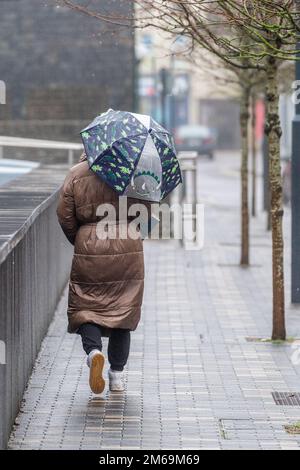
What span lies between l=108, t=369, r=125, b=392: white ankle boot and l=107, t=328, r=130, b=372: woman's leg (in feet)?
0.09

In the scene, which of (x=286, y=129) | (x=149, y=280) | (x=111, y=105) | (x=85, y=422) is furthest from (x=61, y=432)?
(x=286, y=129)

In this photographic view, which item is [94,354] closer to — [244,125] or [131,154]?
[131,154]

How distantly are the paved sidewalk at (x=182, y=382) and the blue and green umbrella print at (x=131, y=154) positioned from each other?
4.34 feet

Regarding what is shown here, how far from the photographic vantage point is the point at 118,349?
8.70 m

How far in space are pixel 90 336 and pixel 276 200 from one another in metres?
3.06

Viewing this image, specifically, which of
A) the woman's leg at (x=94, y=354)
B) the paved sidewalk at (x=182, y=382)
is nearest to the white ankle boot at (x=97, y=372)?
the woman's leg at (x=94, y=354)

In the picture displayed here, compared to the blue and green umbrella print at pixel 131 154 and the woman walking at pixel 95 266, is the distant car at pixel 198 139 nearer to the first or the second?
the blue and green umbrella print at pixel 131 154

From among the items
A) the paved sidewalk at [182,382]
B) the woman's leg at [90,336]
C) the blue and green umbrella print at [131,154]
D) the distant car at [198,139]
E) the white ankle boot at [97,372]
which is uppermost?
the blue and green umbrella print at [131,154]

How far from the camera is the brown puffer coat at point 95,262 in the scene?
8.43 metres

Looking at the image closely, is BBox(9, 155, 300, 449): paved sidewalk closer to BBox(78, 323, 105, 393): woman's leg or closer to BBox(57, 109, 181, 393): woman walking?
BBox(78, 323, 105, 393): woman's leg

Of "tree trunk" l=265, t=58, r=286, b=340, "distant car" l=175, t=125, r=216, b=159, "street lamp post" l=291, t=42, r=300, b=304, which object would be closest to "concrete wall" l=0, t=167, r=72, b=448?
"tree trunk" l=265, t=58, r=286, b=340
